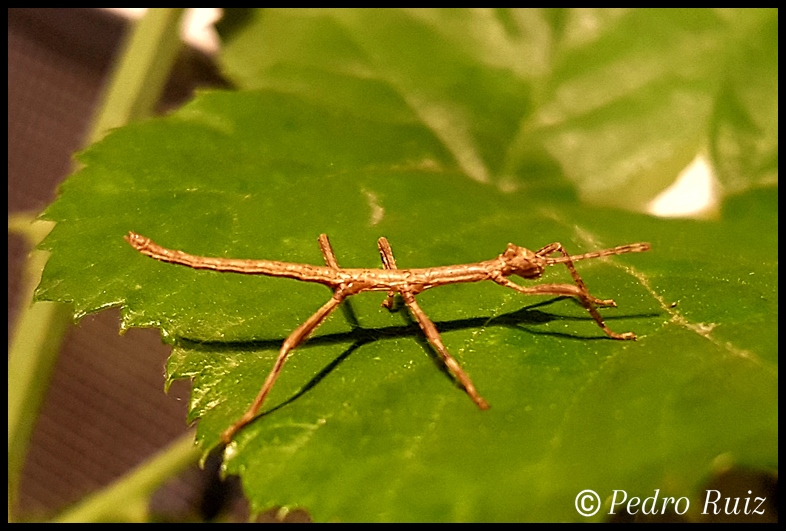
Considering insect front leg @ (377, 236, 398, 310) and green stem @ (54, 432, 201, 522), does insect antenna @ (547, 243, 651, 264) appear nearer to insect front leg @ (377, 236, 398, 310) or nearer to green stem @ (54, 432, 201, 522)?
insect front leg @ (377, 236, 398, 310)

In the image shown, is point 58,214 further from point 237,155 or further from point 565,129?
point 565,129

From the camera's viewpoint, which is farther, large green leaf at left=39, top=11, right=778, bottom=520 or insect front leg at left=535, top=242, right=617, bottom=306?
insect front leg at left=535, top=242, right=617, bottom=306

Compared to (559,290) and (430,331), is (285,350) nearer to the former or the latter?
(430,331)

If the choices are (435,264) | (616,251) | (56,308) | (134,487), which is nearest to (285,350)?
(435,264)

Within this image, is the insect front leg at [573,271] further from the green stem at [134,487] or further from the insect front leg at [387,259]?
the green stem at [134,487]

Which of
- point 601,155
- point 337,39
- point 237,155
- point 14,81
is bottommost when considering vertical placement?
point 237,155

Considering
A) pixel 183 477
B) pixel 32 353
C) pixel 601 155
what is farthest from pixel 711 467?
pixel 183 477

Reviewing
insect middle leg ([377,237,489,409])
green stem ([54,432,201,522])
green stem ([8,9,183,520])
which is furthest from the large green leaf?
green stem ([54,432,201,522])
